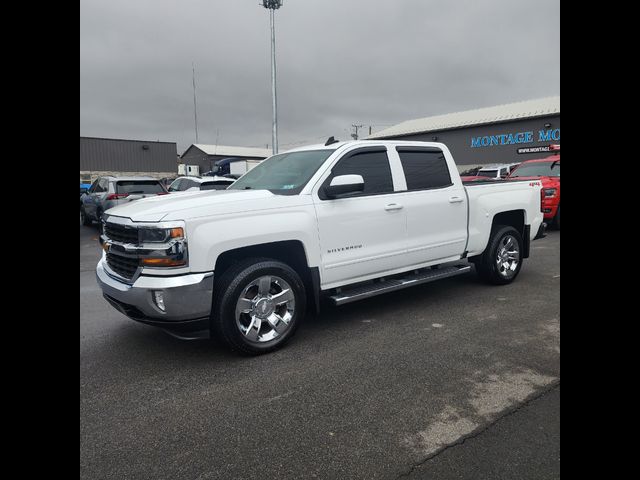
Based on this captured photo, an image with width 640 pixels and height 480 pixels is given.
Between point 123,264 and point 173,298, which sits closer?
point 173,298

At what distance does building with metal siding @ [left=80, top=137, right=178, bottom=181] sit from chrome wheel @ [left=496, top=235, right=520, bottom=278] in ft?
141

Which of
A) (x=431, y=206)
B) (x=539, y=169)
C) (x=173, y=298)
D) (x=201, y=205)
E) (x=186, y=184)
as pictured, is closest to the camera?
(x=173, y=298)

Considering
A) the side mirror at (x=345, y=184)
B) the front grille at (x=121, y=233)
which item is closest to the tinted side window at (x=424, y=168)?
the side mirror at (x=345, y=184)

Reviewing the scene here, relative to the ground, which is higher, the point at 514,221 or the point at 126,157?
the point at 126,157

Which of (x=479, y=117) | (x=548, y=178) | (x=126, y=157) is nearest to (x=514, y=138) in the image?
(x=479, y=117)

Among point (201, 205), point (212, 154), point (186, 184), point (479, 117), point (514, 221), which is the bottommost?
point (514, 221)

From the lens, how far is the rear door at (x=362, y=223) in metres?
4.49

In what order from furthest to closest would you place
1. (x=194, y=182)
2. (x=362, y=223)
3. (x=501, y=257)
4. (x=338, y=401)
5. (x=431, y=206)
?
(x=194, y=182), (x=501, y=257), (x=431, y=206), (x=362, y=223), (x=338, y=401)

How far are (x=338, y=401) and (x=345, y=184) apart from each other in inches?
77.1

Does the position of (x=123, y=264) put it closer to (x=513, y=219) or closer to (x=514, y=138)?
(x=513, y=219)

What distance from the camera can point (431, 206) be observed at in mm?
5387
